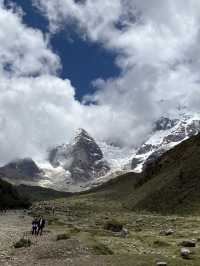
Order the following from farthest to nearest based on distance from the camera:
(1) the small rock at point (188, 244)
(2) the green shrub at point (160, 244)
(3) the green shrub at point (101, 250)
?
(2) the green shrub at point (160, 244) → (1) the small rock at point (188, 244) → (3) the green shrub at point (101, 250)

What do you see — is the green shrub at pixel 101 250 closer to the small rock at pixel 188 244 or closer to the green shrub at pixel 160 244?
the green shrub at pixel 160 244

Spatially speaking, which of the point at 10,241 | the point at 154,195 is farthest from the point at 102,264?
the point at 154,195

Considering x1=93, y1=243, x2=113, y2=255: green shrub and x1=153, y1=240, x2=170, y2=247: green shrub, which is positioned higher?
x1=153, y1=240, x2=170, y2=247: green shrub

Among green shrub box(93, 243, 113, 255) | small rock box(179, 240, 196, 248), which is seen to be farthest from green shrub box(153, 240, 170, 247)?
green shrub box(93, 243, 113, 255)

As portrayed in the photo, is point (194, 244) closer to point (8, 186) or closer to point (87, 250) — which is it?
point (87, 250)

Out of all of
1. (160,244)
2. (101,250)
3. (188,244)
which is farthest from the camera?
(160,244)

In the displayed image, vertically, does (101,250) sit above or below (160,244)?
below

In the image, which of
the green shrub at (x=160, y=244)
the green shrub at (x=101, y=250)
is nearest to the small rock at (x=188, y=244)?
the green shrub at (x=160, y=244)

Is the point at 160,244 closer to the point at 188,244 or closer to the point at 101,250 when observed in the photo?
the point at 188,244

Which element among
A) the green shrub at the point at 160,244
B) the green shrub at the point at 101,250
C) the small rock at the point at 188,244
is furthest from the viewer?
the green shrub at the point at 160,244

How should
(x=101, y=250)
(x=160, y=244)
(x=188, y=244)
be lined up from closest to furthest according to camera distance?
(x=101, y=250)
(x=188, y=244)
(x=160, y=244)

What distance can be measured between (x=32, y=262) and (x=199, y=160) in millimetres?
99605

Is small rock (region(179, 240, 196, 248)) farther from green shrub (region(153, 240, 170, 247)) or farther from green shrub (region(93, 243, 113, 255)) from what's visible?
Result: green shrub (region(93, 243, 113, 255))

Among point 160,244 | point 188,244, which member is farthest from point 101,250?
point 188,244
